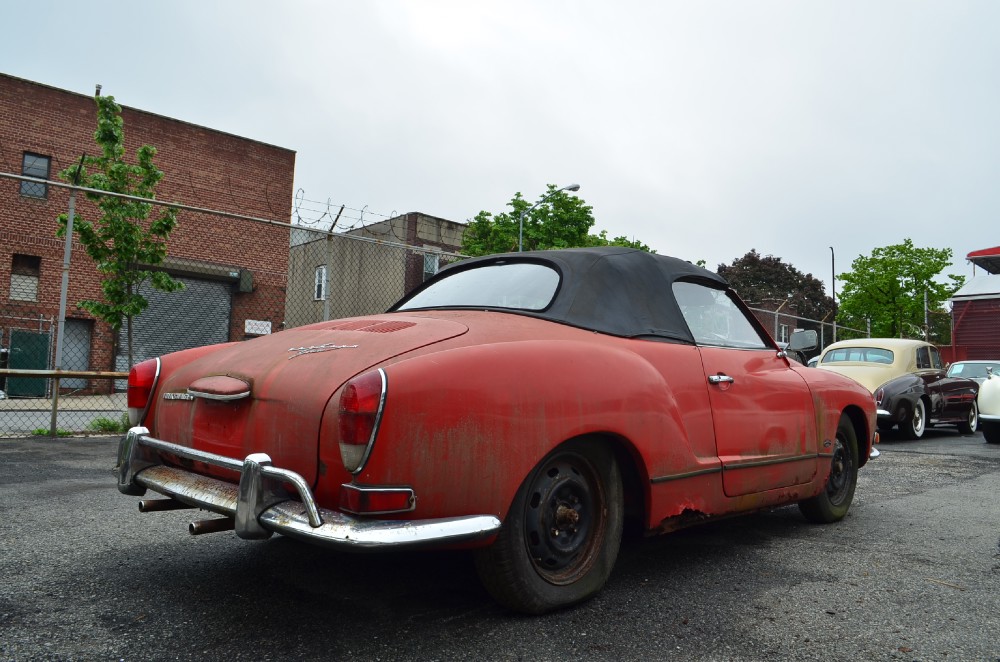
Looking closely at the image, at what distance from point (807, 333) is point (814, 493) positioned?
93 centimetres

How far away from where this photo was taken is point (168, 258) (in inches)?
830

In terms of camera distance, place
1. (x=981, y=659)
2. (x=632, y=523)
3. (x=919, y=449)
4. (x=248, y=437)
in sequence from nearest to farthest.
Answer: (x=981, y=659), (x=248, y=437), (x=632, y=523), (x=919, y=449)

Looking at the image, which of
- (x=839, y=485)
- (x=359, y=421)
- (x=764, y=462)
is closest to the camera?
(x=359, y=421)

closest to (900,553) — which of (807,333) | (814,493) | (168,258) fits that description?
(814,493)

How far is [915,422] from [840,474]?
7.30 meters

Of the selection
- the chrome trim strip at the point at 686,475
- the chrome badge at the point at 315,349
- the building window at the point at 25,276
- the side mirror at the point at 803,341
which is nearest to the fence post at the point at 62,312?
the chrome badge at the point at 315,349

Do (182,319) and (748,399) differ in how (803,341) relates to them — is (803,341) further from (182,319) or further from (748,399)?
(182,319)

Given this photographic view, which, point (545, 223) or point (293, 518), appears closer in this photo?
point (293, 518)

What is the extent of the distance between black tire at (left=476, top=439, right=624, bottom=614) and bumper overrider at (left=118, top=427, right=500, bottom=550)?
0.22 m

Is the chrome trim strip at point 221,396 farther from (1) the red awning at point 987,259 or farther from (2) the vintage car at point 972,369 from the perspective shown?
(1) the red awning at point 987,259

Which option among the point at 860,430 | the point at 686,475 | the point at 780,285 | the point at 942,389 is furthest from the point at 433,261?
the point at 780,285

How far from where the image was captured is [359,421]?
220 centimetres

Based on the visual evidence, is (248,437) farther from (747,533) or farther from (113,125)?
(113,125)

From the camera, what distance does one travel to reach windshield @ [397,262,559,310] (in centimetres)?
328
